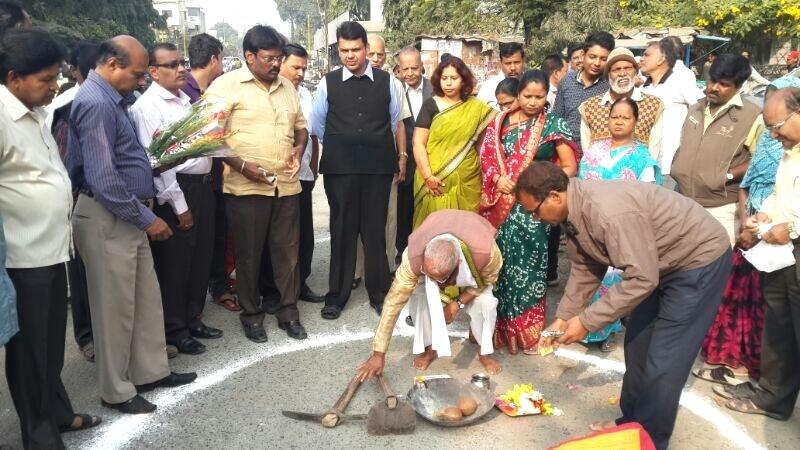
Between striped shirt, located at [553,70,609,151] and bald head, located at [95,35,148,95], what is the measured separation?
3.39 meters

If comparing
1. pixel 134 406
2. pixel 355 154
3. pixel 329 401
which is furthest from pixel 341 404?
pixel 355 154

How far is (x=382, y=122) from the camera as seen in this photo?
4.56 metres

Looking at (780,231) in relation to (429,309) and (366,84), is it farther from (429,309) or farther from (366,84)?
(366,84)

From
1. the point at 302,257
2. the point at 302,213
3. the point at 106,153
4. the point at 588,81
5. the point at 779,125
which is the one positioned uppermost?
the point at 588,81

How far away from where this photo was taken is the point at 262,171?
394 cm

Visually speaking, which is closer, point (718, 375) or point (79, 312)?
point (718, 375)

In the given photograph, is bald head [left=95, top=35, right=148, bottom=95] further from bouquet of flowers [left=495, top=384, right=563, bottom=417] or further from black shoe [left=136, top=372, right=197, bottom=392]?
bouquet of flowers [left=495, top=384, right=563, bottom=417]

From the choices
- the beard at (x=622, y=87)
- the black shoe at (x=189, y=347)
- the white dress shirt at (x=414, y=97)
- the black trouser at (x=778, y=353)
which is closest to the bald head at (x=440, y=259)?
the black trouser at (x=778, y=353)

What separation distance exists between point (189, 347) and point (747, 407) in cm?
345

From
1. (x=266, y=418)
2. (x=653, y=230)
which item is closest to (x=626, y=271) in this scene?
(x=653, y=230)

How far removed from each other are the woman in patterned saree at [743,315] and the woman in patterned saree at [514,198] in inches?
41.4

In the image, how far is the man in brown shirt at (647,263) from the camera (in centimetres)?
243

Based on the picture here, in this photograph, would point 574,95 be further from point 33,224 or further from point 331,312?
point 33,224

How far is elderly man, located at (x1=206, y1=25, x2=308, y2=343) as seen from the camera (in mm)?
3922
